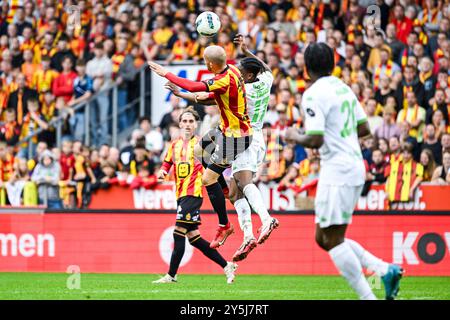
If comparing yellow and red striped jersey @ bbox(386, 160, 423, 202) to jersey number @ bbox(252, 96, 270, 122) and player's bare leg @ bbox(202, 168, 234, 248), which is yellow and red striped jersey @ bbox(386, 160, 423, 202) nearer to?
jersey number @ bbox(252, 96, 270, 122)

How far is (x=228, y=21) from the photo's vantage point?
931 inches

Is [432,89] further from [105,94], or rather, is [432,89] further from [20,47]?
[20,47]

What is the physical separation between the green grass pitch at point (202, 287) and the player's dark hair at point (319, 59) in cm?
338

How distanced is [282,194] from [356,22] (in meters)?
4.98

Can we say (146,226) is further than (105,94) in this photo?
No

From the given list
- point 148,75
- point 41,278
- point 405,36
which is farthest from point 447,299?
point 148,75

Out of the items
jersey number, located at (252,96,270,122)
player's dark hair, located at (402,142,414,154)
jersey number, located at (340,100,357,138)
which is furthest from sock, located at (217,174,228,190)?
player's dark hair, located at (402,142,414,154)

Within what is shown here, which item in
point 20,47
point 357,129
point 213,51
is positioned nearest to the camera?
point 357,129

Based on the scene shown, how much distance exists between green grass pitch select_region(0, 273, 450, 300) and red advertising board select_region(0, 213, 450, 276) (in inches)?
31.6

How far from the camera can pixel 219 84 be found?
43.8 feet

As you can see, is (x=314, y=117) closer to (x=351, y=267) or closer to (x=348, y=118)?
(x=348, y=118)

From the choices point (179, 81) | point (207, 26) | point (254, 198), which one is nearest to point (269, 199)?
point (254, 198)

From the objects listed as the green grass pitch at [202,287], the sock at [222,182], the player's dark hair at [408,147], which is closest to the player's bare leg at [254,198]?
the sock at [222,182]

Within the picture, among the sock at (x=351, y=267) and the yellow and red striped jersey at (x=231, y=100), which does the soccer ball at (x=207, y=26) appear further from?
the sock at (x=351, y=267)
